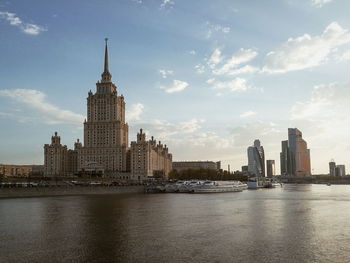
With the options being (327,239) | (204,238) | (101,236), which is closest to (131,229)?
(101,236)

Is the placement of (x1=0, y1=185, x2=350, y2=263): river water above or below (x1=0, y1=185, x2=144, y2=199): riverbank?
below

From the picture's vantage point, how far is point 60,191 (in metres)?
129

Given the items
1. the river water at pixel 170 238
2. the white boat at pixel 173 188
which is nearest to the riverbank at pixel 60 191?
the white boat at pixel 173 188

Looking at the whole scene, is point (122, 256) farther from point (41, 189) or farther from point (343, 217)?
point (41, 189)

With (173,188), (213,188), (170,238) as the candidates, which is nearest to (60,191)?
(173,188)

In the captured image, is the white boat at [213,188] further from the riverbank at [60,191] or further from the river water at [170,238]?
the river water at [170,238]

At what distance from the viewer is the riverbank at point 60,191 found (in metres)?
114

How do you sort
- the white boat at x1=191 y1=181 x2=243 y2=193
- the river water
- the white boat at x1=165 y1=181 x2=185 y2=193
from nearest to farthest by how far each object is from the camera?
the river water, the white boat at x1=191 y1=181 x2=243 y2=193, the white boat at x1=165 y1=181 x2=185 y2=193

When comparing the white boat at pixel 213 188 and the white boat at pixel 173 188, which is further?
the white boat at pixel 173 188

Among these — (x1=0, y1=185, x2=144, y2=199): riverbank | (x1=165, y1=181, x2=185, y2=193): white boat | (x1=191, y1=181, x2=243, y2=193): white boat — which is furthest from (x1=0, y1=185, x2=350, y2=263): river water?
(x1=165, y1=181, x2=185, y2=193): white boat

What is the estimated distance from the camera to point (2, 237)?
4619 cm

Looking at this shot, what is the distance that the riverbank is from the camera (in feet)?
373

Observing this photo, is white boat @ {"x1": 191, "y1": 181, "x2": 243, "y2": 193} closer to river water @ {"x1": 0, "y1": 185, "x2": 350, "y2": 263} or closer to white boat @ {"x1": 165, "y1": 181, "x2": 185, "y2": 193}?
white boat @ {"x1": 165, "y1": 181, "x2": 185, "y2": 193}

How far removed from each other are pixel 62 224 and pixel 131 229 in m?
11.1
